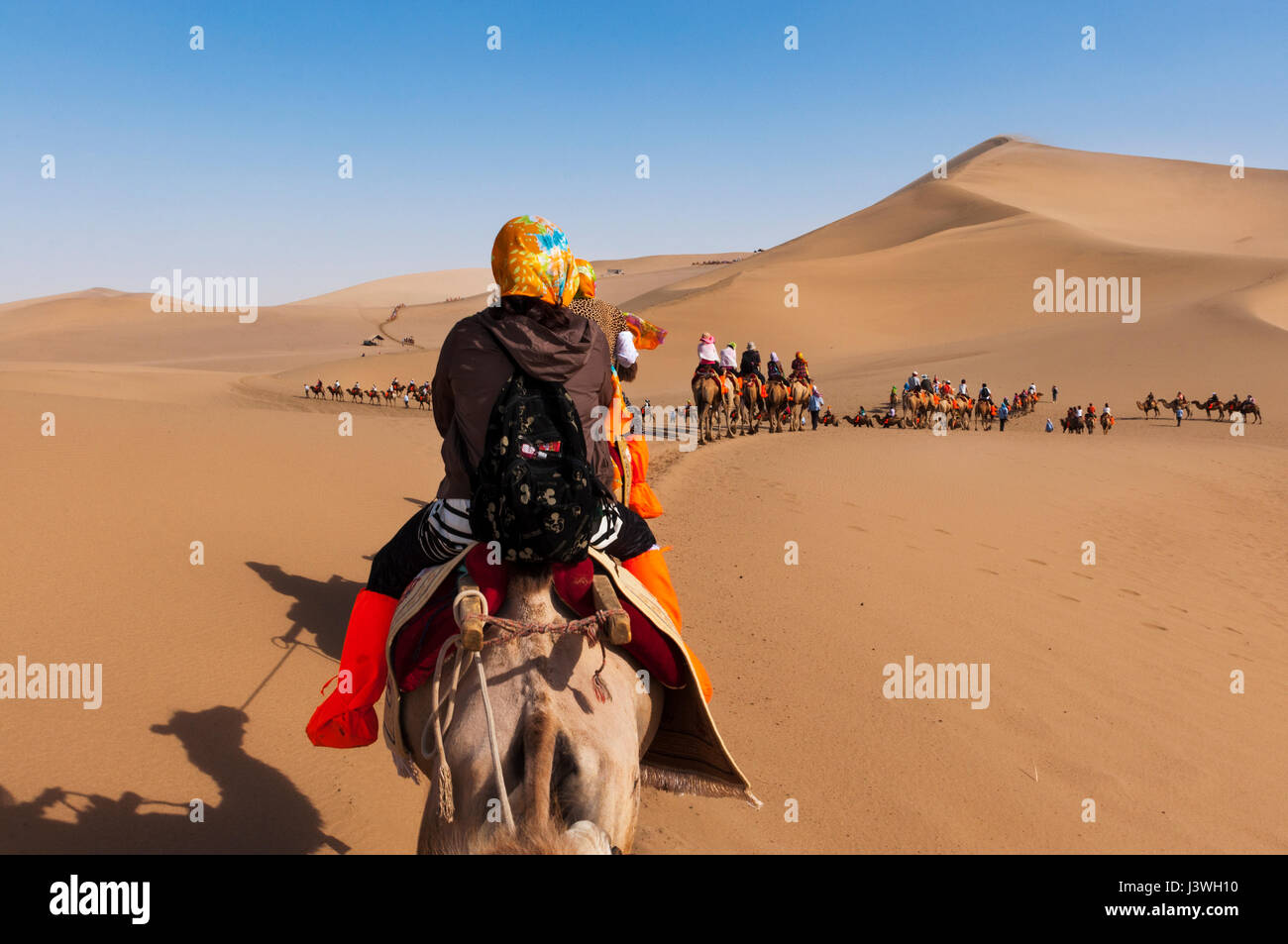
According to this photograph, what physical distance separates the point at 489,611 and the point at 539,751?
581mm

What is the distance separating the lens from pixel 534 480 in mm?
2707

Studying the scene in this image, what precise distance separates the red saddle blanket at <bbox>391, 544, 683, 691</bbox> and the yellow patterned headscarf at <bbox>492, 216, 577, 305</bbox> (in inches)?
36.2

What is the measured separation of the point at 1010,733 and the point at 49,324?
4494 inches

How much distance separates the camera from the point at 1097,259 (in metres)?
59.4

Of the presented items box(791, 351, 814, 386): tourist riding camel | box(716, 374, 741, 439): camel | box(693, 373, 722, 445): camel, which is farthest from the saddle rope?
box(791, 351, 814, 386): tourist riding camel

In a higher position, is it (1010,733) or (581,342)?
(581,342)

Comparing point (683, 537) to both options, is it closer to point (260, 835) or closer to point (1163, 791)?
point (1163, 791)

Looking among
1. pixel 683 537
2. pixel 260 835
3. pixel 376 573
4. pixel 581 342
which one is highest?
pixel 581 342

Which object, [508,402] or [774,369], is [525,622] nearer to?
[508,402]

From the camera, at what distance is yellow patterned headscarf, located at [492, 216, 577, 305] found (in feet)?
9.81

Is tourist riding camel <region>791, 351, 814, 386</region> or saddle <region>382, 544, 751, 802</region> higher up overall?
tourist riding camel <region>791, 351, 814, 386</region>

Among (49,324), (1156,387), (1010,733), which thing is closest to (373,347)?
(49,324)

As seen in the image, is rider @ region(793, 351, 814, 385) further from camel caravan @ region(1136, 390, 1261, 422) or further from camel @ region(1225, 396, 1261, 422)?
camel @ region(1225, 396, 1261, 422)

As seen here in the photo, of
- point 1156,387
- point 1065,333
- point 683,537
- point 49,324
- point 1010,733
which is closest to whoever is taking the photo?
point 1010,733
